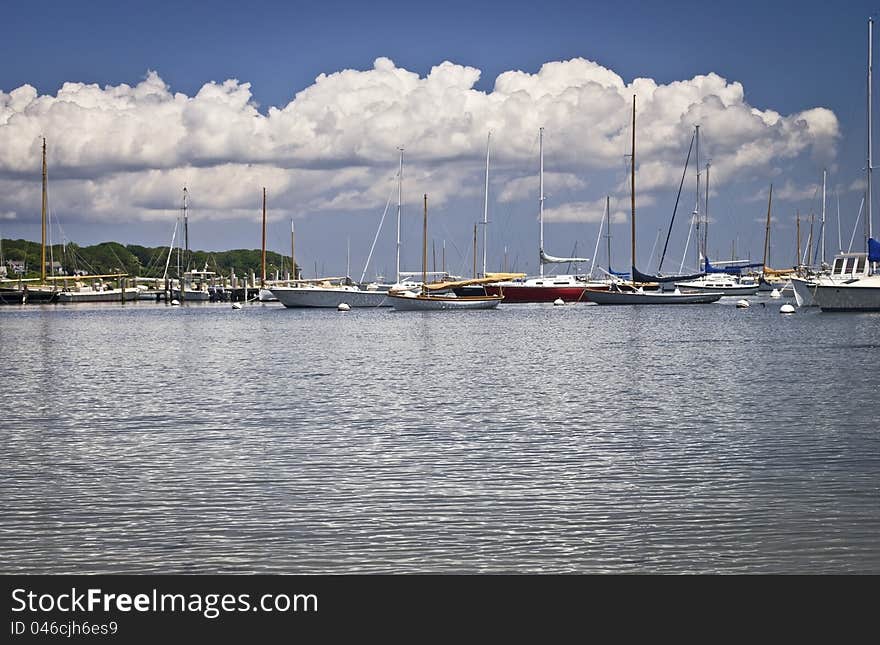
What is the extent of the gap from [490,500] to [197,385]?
805 inches

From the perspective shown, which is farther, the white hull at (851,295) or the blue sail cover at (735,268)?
the blue sail cover at (735,268)

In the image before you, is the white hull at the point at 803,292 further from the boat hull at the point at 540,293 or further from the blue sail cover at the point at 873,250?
the boat hull at the point at 540,293

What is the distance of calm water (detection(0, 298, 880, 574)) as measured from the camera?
13.3 metres

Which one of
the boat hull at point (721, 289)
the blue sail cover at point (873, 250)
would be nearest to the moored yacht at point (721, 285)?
the boat hull at point (721, 289)

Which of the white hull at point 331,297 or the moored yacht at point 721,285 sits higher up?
the moored yacht at point 721,285

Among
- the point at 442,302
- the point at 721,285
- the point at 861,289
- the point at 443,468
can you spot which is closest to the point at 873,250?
the point at 861,289

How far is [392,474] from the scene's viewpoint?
18391 mm

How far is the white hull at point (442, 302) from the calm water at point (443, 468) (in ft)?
236

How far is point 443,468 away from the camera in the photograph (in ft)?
62.0

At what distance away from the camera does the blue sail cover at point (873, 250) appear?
267ft

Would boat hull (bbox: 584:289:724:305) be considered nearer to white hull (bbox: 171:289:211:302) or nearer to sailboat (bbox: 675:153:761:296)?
sailboat (bbox: 675:153:761:296)

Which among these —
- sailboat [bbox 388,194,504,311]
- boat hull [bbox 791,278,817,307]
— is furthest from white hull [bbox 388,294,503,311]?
boat hull [bbox 791,278,817,307]

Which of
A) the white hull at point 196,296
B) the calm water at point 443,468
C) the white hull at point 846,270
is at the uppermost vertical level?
the white hull at point 846,270
